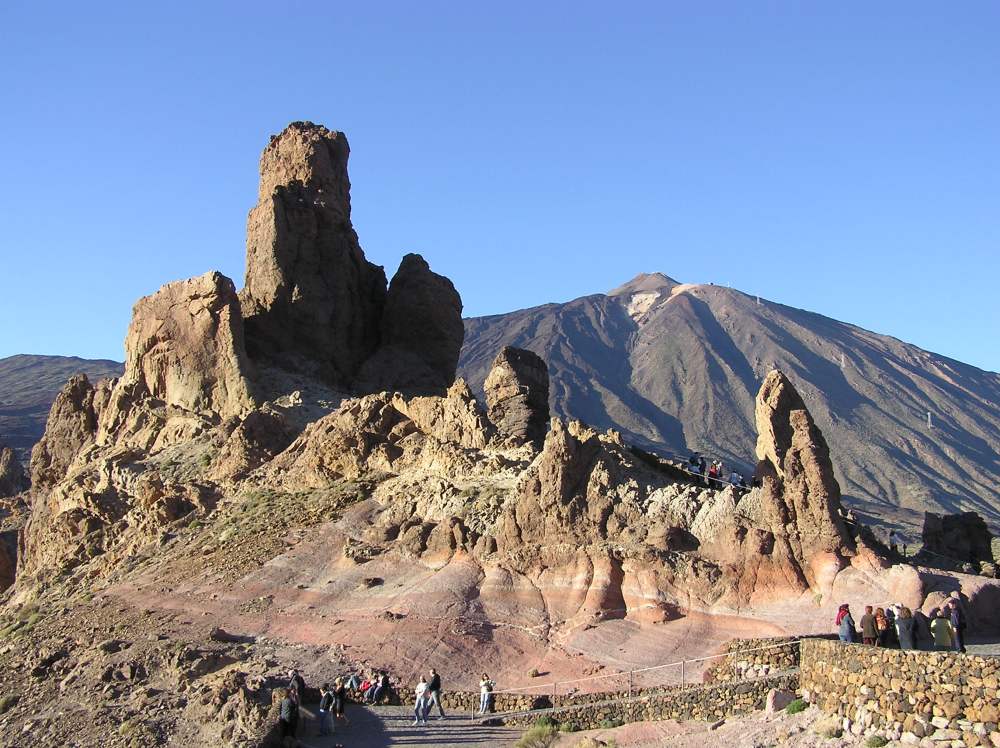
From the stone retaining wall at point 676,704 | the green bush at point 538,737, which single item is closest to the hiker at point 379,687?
the stone retaining wall at point 676,704

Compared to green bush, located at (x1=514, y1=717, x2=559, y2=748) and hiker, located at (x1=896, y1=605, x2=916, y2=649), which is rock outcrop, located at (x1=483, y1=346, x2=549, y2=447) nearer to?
green bush, located at (x1=514, y1=717, x2=559, y2=748)

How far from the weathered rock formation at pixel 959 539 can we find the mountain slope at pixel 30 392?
295ft

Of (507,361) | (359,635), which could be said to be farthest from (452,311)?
(359,635)

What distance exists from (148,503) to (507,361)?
12.0 metres

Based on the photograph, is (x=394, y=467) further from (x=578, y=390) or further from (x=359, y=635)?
(x=578, y=390)

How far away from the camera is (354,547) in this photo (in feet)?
99.8

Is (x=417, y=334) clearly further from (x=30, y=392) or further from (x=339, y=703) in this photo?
(x=30, y=392)

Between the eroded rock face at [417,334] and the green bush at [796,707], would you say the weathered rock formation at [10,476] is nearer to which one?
the eroded rock face at [417,334]

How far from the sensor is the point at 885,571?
72.5 ft

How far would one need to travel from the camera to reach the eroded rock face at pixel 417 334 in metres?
48.7

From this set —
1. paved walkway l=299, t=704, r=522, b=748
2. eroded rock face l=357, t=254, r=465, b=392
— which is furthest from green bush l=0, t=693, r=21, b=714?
eroded rock face l=357, t=254, r=465, b=392

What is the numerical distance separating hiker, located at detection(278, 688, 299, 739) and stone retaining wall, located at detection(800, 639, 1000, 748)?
9198 millimetres

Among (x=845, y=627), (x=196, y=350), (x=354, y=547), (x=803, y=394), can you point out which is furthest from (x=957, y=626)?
(x=803, y=394)

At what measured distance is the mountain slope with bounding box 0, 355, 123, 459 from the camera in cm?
13562
